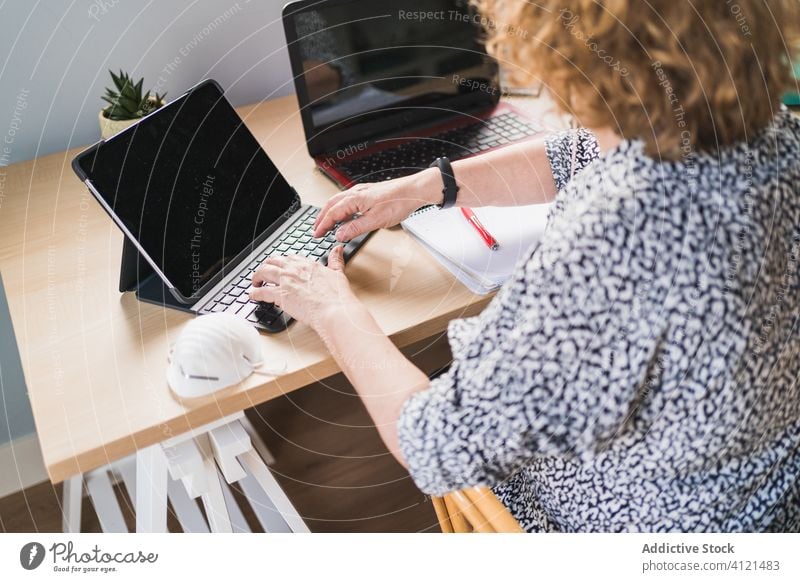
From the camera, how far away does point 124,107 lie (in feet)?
3.16

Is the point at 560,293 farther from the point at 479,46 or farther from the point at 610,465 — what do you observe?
the point at 479,46

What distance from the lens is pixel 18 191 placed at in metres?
0.97

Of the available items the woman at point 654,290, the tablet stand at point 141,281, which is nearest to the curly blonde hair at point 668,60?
the woman at point 654,290

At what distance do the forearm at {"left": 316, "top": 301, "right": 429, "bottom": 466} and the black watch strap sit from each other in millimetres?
227

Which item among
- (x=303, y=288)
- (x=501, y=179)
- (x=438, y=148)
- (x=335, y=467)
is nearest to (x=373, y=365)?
(x=303, y=288)

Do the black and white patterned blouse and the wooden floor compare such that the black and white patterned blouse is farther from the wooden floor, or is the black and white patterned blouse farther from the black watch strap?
the wooden floor

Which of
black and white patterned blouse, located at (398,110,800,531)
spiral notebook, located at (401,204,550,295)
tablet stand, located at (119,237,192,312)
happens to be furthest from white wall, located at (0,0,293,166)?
black and white patterned blouse, located at (398,110,800,531)

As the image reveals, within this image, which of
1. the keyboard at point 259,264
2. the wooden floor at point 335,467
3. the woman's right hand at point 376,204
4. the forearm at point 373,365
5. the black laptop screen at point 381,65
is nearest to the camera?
the forearm at point 373,365

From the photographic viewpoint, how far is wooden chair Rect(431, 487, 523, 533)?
0.61 m

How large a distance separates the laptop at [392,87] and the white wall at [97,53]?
251mm

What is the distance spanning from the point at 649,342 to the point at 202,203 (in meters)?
0.53

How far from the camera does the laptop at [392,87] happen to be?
95 cm

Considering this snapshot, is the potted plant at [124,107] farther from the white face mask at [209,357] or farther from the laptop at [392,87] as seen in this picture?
the white face mask at [209,357]
